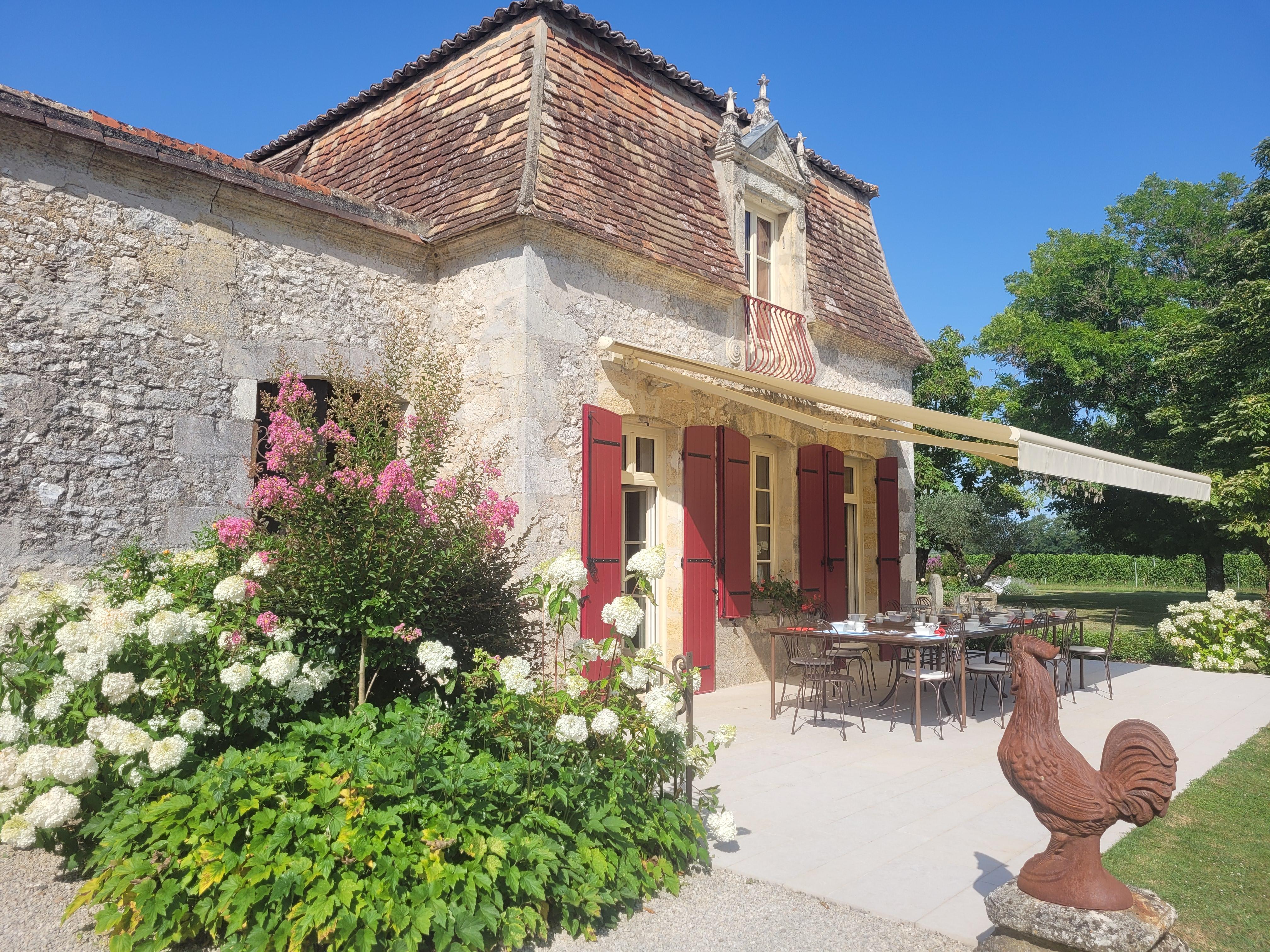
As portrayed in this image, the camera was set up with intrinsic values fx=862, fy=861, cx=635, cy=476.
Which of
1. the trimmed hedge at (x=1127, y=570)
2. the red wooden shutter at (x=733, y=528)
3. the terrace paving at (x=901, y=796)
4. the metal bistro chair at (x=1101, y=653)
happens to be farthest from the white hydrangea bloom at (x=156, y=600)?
the trimmed hedge at (x=1127, y=570)

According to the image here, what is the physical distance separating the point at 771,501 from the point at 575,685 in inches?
241

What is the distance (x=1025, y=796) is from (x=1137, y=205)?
28.0m

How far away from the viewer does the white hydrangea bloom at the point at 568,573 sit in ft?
12.2

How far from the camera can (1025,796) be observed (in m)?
2.67

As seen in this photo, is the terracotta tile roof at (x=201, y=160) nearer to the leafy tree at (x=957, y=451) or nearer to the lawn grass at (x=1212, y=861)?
the lawn grass at (x=1212, y=861)

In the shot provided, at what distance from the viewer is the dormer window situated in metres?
9.01

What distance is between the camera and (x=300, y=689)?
142 inches

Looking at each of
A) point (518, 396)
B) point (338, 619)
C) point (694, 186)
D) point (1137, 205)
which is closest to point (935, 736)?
point (518, 396)

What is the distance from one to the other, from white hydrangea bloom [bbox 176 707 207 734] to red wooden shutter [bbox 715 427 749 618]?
218 inches

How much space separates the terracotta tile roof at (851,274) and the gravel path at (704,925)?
22.6 ft

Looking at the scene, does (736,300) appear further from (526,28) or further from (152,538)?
(152,538)

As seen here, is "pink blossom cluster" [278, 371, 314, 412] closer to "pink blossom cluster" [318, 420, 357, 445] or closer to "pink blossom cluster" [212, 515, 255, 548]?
"pink blossom cluster" [318, 420, 357, 445]

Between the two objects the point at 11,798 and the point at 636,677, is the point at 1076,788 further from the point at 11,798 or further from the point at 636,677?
the point at 11,798

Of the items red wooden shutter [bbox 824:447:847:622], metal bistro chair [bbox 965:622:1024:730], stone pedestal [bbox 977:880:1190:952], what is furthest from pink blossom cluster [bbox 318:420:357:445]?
red wooden shutter [bbox 824:447:847:622]
